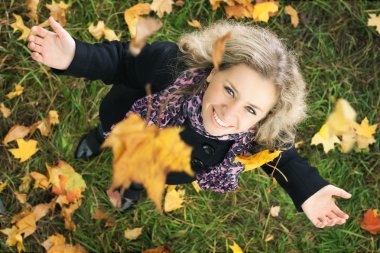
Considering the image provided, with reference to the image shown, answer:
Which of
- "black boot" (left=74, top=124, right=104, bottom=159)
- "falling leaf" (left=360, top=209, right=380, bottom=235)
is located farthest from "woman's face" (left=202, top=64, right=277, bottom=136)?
"falling leaf" (left=360, top=209, right=380, bottom=235)

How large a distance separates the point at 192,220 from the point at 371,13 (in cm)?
170

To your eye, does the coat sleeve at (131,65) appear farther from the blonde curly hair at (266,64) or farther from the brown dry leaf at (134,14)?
the brown dry leaf at (134,14)

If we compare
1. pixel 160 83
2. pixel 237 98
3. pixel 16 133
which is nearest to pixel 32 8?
pixel 16 133

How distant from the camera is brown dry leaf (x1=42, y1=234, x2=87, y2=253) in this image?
225cm

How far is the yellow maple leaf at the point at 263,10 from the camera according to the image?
2508 millimetres

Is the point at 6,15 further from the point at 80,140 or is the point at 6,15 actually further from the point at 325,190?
the point at 325,190

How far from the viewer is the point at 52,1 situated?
2348 mm

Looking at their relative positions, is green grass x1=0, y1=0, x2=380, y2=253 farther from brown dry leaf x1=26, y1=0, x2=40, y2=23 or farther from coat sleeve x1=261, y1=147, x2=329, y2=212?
coat sleeve x1=261, y1=147, x2=329, y2=212

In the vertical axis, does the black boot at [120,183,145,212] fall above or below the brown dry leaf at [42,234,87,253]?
above

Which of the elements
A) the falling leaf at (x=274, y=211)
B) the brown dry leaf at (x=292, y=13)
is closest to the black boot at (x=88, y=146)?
the falling leaf at (x=274, y=211)

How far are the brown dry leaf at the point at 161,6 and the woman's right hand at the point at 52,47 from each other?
1051 mm

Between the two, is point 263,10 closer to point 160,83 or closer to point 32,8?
point 160,83

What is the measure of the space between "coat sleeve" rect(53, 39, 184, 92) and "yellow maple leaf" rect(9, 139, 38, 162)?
804 mm

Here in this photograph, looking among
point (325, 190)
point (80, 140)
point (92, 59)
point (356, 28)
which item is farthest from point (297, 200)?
point (356, 28)
